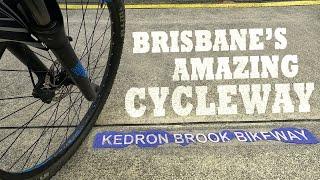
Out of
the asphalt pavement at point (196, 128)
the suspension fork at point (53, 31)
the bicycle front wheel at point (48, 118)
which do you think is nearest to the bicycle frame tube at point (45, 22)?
the suspension fork at point (53, 31)

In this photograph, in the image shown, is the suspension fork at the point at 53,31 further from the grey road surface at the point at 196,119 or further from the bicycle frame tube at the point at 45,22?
the grey road surface at the point at 196,119


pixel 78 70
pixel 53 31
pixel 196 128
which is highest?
pixel 53 31

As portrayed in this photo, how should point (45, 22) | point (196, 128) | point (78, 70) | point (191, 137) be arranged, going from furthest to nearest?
point (196, 128)
point (191, 137)
point (78, 70)
point (45, 22)

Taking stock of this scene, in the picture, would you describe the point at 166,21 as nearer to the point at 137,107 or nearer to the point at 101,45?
the point at 101,45

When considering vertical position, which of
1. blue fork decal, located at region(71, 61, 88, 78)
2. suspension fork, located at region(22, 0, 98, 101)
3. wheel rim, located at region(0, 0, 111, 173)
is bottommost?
wheel rim, located at region(0, 0, 111, 173)

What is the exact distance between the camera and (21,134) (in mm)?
2979

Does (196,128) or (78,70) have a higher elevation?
(78,70)

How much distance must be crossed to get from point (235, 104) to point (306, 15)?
71.7 inches

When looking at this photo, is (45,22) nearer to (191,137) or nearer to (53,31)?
(53,31)

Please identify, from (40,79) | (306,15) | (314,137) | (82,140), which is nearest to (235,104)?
(314,137)

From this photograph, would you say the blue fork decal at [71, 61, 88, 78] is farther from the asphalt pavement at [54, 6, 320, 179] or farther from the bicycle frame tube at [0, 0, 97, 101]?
the asphalt pavement at [54, 6, 320, 179]

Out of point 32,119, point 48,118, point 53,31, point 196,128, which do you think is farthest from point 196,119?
point 53,31

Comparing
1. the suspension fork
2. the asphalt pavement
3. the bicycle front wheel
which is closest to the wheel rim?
the bicycle front wheel

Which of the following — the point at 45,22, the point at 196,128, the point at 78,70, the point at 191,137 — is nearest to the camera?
the point at 45,22
